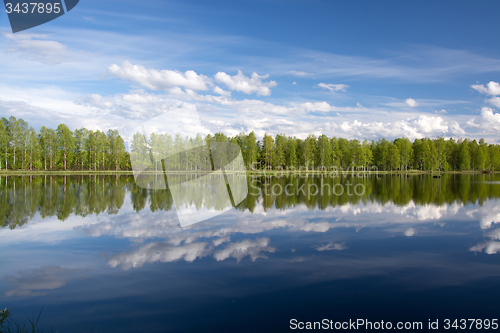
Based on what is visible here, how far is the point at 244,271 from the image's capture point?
24.6 feet

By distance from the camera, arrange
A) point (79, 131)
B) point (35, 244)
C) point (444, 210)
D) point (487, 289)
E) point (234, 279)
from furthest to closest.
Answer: point (79, 131) → point (444, 210) → point (35, 244) → point (234, 279) → point (487, 289)

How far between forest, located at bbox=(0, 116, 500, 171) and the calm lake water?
55.1 meters

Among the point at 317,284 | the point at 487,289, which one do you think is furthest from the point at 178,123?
the point at 487,289

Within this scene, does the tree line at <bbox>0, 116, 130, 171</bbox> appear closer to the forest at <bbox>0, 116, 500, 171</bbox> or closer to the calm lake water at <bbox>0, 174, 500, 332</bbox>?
the forest at <bbox>0, 116, 500, 171</bbox>

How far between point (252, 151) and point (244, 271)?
262 ft

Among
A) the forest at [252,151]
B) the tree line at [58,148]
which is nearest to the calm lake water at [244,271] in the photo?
the forest at [252,151]

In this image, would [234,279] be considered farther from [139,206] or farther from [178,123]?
[139,206]

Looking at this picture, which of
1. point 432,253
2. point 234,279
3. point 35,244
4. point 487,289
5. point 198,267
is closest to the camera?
point 487,289

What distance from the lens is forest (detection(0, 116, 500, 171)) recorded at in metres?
73.1

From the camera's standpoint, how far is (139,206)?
59.9 ft

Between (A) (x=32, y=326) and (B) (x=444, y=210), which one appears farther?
(B) (x=444, y=210)

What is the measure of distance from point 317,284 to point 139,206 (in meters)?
14.2

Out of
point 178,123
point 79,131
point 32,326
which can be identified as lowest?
point 32,326
